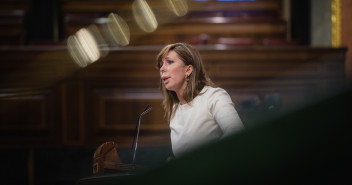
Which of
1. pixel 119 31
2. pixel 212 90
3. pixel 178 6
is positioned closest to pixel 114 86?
pixel 212 90

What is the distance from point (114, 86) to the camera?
2910mm

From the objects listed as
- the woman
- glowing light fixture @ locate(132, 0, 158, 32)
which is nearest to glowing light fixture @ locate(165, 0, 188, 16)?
glowing light fixture @ locate(132, 0, 158, 32)

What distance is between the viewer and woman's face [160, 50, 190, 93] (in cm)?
129

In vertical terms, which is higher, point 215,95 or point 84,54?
point 84,54

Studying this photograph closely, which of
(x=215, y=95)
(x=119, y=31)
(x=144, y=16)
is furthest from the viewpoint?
(x=144, y=16)

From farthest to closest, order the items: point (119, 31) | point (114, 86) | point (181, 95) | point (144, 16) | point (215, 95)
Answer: point (144, 16)
point (119, 31)
point (114, 86)
point (181, 95)
point (215, 95)

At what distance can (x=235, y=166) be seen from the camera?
36 centimetres

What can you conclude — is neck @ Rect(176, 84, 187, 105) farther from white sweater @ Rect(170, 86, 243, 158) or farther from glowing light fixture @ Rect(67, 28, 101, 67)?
glowing light fixture @ Rect(67, 28, 101, 67)

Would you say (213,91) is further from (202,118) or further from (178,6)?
(178,6)

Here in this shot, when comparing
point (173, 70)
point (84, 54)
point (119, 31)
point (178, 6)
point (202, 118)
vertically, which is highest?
point (178, 6)

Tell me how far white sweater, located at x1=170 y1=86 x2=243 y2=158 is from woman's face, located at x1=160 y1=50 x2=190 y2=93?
0.09m

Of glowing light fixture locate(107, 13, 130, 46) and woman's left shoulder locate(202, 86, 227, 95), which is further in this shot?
glowing light fixture locate(107, 13, 130, 46)

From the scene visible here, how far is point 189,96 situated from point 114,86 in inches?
66.3

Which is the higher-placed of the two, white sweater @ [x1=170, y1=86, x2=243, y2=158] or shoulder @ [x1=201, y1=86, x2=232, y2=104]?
shoulder @ [x1=201, y1=86, x2=232, y2=104]
